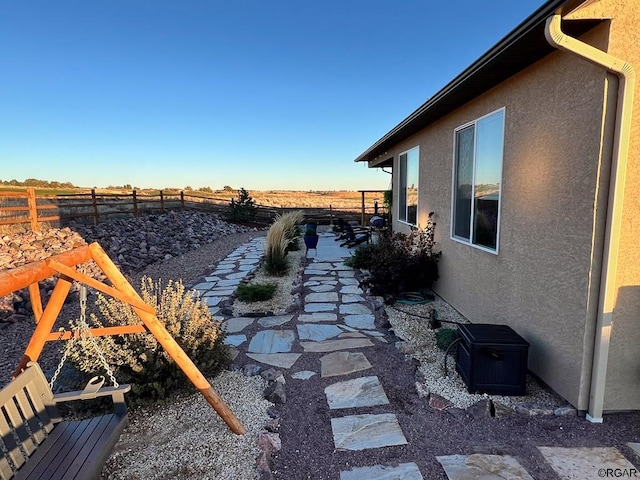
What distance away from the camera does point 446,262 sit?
4.50m

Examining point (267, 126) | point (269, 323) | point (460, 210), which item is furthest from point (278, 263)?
point (267, 126)

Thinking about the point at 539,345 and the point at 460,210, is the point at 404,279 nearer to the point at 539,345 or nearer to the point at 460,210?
the point at 460,210

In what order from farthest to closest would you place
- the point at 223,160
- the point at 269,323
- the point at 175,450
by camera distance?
the point at 223,160
the point at 269,323
the point at 175,450

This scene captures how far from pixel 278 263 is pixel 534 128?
4.62m

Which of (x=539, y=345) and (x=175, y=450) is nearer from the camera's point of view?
(x=175, y=450)

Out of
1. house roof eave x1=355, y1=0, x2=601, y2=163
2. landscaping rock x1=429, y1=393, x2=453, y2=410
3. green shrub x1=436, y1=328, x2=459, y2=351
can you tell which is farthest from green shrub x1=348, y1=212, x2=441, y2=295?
landscaping rock x1=429, y1=393, x2=453, y2=410

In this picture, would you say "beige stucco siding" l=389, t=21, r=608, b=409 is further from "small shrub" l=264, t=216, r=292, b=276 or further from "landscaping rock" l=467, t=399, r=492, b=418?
"small shrub" l=264, t=216, r=292, b=276

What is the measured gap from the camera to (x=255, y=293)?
479 cm

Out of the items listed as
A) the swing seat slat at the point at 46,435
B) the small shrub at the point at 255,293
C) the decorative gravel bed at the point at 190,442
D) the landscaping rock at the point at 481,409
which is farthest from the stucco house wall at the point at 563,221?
the small shrub at the point at 255,293

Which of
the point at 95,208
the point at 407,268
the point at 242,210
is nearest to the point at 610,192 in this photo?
the point at 407,268

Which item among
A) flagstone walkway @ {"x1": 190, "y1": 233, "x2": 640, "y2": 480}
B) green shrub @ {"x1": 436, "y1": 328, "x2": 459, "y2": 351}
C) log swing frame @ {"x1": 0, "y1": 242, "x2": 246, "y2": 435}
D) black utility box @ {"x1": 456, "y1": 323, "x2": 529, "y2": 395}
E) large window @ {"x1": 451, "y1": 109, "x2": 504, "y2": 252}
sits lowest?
flagstone walkway @ {"x1": 190, "y1": 233, "x2": 640, "y2": 480}

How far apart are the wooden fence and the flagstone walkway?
5.60m

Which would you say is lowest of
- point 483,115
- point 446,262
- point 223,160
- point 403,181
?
point 446,262

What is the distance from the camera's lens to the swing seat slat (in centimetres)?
134
